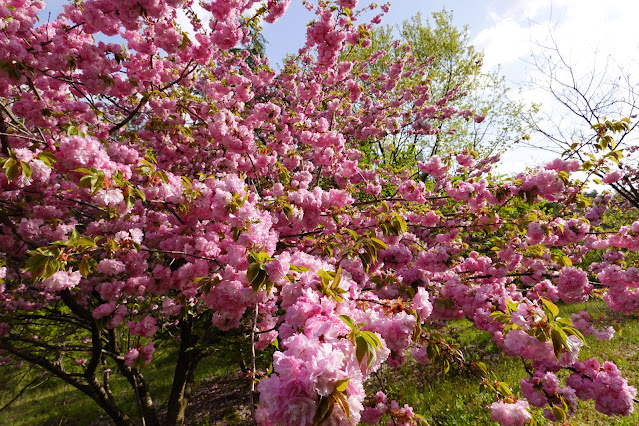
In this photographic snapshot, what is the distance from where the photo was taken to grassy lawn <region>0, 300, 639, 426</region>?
5.20 m

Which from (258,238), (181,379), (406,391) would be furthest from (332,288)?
(406,391)

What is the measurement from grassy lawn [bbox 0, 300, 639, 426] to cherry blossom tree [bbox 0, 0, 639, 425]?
1.84 metres

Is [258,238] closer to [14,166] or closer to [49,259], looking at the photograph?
[49,259]

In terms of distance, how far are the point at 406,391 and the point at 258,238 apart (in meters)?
5.84

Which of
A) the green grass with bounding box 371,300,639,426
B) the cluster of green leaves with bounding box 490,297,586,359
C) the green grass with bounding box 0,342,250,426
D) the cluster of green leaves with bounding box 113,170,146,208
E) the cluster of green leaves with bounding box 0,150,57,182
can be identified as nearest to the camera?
the cluster of green leaves with bounding box 490,297,586,359

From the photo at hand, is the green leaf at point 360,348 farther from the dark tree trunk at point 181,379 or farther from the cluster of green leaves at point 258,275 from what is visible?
the dark tree trunk at point 181,379

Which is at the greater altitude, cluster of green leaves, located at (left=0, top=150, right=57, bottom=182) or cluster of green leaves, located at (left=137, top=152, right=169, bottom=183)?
cluster of green leaves, located at (left=137, top=152, right=169, bottom=183)

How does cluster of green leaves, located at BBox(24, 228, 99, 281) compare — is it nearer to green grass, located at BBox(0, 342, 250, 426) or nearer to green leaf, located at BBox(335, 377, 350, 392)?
green leaf, located at BBox(335, 377, 350, 392)

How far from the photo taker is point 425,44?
13.5 meters

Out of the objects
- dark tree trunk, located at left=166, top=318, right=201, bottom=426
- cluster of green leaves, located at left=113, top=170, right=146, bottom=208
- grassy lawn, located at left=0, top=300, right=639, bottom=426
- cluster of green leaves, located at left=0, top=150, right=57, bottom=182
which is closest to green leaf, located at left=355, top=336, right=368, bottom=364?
cluster of green leaves, located at left=113, top=170, right=146, bottom=208

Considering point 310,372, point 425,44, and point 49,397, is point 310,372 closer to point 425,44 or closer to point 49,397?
point 49,397

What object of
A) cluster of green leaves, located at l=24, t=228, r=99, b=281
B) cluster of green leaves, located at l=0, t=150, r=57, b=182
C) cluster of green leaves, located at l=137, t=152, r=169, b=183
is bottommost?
cluster of green leaves, located at l=24, t=228, r=99, b=281

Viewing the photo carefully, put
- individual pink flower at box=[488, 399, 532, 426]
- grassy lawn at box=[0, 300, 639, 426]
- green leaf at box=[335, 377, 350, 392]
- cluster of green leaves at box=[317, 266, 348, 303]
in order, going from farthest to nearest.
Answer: grassy lawn at box=[0, 300, 639, 426] → individual pink flower at box=[488, 399, 532, 426] → cluster of green leaves at box=[317, 266, 348, 303] → green leaf at box=[335, 377, 350, 392]

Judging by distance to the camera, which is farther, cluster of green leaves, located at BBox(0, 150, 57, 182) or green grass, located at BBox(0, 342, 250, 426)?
green grass, located at BBox(0, 342, 250, 426)
